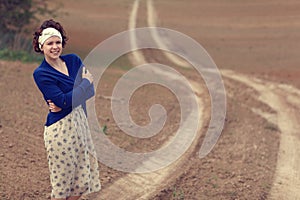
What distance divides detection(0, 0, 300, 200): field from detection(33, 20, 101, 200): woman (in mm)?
2129

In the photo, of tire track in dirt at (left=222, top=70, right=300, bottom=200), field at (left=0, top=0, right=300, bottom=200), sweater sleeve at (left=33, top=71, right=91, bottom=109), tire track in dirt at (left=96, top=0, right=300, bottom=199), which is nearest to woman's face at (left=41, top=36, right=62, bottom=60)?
sweater sleeve at (left=33, top=71, right=91, bottom=109)

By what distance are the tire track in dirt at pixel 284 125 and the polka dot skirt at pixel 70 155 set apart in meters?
3.87

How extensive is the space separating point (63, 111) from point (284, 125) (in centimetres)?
841

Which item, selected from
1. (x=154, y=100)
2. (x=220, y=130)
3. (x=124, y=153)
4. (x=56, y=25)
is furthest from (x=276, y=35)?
(x=56, y=25)

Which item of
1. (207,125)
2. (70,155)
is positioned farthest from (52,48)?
(207,125)

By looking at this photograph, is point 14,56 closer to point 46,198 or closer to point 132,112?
point 132,112

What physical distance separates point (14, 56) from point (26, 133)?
25.2 ft

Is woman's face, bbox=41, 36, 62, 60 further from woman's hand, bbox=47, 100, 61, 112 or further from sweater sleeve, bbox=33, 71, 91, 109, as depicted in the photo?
woman's hand, bbox=47, 100, 61, 112

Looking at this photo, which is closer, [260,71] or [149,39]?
[260,71]

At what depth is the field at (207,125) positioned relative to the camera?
27.9 ft

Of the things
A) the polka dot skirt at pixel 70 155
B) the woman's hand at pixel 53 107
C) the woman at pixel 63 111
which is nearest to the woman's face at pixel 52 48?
the woman at pixel 63 111

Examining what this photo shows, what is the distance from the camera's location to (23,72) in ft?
48.6

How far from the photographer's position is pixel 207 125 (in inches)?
482

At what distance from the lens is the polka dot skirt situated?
17.9 feet
